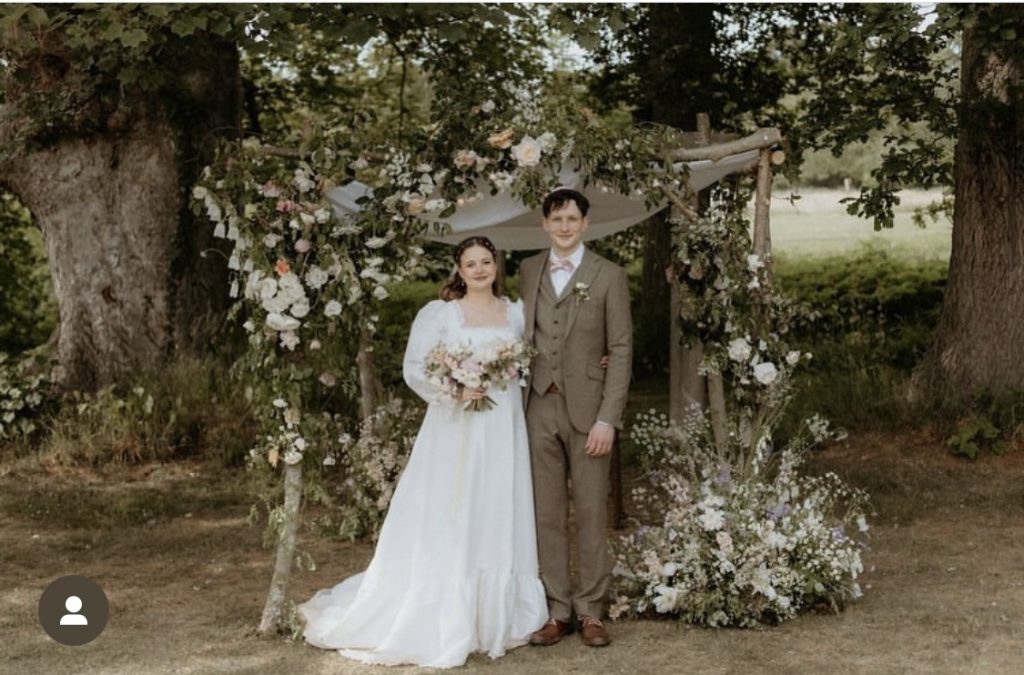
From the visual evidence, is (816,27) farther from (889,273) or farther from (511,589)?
(511,589)

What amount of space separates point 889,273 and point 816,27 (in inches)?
112

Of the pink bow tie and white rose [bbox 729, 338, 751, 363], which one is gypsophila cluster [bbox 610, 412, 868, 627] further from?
the pink bow tie

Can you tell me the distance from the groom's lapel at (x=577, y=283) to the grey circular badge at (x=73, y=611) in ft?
8.40

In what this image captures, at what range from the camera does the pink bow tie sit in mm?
5488

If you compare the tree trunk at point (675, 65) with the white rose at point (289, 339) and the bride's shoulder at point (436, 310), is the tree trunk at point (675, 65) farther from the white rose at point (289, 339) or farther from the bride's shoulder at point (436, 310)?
the white rose at point (289, 339)

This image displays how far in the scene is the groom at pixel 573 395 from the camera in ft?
17.7

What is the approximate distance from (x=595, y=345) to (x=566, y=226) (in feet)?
1.75

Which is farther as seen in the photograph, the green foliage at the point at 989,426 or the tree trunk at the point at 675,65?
the tree trunk at the point at 675,65

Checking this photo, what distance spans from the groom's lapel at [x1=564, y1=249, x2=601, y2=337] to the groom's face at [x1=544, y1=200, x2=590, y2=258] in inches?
4.0

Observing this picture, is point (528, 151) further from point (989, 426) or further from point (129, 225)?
point (989, 426)

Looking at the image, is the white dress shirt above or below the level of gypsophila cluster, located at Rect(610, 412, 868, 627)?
above

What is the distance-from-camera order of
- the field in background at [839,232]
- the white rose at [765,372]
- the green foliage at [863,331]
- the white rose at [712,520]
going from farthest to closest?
the field in background at [839,232] → the green foliage at [863,331] → the white rose at [765,372] → the white rose at [712,520]

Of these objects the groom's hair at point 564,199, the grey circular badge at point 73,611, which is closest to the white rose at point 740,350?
the groom's hair at point 564,199

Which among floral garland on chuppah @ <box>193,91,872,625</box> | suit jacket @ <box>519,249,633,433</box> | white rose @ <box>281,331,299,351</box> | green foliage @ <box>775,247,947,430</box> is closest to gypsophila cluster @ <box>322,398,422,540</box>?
floral garland on chuppah @ <box>193,91,872,625</box>
